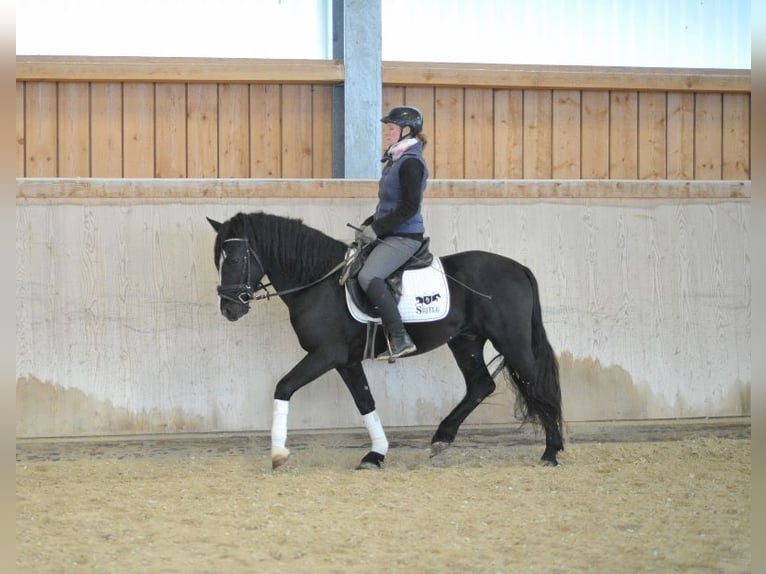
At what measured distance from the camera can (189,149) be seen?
26.9ft

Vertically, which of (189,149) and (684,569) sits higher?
(189,149)

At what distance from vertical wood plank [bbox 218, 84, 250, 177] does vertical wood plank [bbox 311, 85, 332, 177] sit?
540mm

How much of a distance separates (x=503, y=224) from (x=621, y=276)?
1033 millimetres

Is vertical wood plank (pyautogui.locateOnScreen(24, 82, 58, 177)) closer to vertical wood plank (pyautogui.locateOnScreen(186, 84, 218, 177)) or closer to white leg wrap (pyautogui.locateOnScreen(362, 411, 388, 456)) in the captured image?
vertical wood plank (pyautogui.locateOnScreen(186, 84, 218, 177))

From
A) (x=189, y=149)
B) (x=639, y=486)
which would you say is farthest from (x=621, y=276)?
(x=189, y=149)

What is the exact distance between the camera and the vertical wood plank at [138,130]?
8125 mm

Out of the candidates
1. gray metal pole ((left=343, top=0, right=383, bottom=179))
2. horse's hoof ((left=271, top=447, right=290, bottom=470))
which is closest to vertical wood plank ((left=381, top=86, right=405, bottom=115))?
gray metal pole ((left=343, top=0, right=383, bottom=179))

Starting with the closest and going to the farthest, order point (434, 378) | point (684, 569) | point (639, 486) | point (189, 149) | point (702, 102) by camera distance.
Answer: point (684, 569) → point (639, 486) → point (434, 378) → point (189, 149) → point (702, 102)

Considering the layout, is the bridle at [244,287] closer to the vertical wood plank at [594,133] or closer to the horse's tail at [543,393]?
the horse's tail at [543,393]

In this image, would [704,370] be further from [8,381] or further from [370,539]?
[8,381]

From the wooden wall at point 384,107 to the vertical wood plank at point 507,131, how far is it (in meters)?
0.01

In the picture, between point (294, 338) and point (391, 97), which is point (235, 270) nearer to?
point (294, 338)

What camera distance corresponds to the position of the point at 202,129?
323 inches

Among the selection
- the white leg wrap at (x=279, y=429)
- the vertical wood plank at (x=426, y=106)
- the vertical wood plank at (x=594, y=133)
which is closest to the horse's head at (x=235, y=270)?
the white leg wrap at (x=279, y=429)
